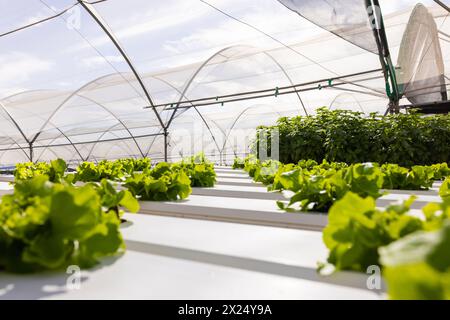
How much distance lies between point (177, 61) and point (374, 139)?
299 inches

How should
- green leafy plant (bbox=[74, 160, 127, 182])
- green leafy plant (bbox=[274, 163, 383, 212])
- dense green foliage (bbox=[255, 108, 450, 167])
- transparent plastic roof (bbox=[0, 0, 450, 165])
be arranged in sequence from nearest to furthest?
green leafy plant (bbox=[274, 163, 383, 212]) → green leafy plant (bbox=[74, 160, 127, 182]) → dense green foliage (bbox=[255, 108, 450, 167]) → transparent plastic roof (bbox=[0, 0, 450, 165])

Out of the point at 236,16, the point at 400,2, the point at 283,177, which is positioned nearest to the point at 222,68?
the point at 236,16

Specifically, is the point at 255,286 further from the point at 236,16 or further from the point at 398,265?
the point at 236,16

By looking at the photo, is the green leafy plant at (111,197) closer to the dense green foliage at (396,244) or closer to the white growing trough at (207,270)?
the white growing trough at (207,270)

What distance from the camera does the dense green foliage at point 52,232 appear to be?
994 mm

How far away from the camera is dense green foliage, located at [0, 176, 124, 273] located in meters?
0.99

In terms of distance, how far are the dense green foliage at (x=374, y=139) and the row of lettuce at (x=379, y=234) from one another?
149 inches

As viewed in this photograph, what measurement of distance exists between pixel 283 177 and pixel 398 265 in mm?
1670

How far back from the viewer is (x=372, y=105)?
47.4 ft

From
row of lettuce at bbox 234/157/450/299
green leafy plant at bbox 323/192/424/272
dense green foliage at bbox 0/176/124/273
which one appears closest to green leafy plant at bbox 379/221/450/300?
row of lettuce at bbox 234/157/450/299

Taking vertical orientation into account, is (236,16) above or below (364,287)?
above

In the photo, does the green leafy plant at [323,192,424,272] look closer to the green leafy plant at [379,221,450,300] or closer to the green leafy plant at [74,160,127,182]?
the green leafy plant at [379,221,450,300]

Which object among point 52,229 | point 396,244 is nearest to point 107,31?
point 52,229

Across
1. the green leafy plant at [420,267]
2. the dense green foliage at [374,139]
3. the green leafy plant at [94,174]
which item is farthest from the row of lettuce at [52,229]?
the dense green foliage at [374,139]
